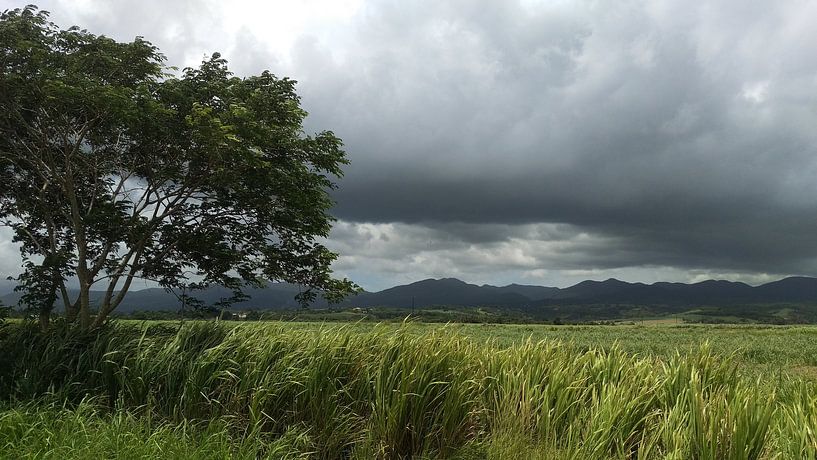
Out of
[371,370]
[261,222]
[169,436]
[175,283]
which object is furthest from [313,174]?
[169,436]

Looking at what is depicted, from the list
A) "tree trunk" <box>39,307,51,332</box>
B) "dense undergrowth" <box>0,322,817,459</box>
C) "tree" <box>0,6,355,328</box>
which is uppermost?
"tree" <box>0,6,355,328</box>

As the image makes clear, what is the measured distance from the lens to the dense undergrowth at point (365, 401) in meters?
6.66

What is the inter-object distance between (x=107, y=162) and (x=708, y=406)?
1745cm

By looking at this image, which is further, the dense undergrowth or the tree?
the tree

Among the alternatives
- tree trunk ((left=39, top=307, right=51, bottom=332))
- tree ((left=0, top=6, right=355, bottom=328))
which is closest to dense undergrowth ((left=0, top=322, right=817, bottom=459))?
tree trunk ((left=39, top=307, right=51, bottom=332))

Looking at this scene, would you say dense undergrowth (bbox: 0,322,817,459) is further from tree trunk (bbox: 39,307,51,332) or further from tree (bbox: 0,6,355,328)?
tree (bbox: 0,6,355,328)

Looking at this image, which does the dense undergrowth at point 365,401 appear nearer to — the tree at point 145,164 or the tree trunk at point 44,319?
the tree trunk at point 44,319

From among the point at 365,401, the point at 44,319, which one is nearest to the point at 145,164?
the point at 44,319

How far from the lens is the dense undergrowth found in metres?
6.66

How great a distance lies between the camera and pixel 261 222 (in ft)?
56.4

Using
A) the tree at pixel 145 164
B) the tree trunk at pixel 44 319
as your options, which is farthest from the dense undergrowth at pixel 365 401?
the tree at pixel 145 164

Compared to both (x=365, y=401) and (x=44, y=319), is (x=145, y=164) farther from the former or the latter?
(x=365, y=401)

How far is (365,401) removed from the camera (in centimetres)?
805

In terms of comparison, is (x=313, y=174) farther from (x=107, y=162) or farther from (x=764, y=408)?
(x=764, y=408)
